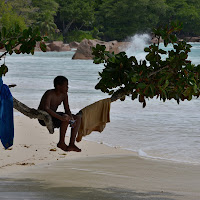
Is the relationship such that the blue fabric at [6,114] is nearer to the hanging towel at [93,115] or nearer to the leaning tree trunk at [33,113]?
the leaning tree trunk at [33,113]

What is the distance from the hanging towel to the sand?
0.74 metres

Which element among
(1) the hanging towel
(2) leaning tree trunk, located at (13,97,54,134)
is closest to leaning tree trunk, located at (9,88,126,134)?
(2) leaning tree trunk, located at (13,97,54,134)

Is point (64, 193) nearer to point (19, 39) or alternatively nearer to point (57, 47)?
point (19, 39)

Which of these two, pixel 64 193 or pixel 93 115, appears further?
pixel 64 193

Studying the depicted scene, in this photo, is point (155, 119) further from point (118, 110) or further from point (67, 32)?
point (67, 32)

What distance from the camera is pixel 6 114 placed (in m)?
5.69

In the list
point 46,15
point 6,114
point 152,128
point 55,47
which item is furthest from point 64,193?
point 46,15

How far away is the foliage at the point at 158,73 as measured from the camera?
5.94m

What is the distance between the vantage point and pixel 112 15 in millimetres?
90188

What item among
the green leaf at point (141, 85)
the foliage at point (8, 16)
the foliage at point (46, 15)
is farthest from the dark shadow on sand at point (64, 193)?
the foliage at point (46, 15)

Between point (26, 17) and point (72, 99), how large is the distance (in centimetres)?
5840

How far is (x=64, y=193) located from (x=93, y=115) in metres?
0.94

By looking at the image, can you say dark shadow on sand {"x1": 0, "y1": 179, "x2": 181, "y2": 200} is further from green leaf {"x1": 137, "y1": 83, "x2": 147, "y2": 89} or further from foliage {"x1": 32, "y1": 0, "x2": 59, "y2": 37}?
foliage {"x1": 32, "y1": 0, "x2": 59, "y2": 37}

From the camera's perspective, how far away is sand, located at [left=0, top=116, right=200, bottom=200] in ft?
21.3
